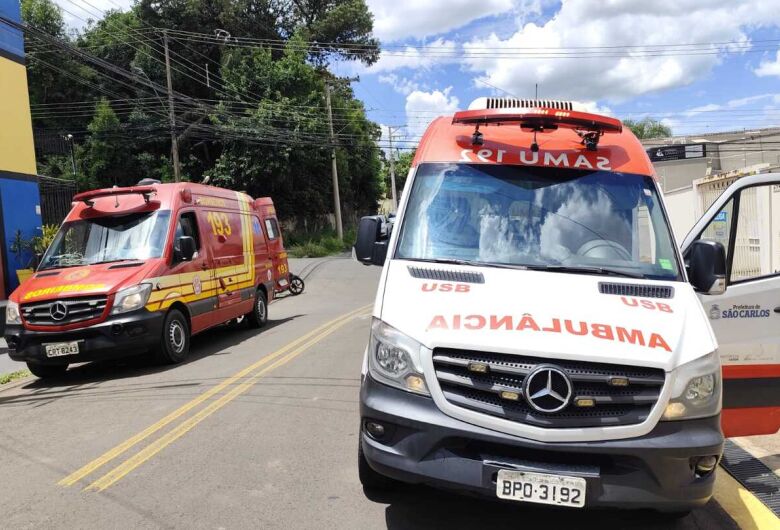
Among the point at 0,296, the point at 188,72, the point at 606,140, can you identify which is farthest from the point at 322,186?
the point at 606,140

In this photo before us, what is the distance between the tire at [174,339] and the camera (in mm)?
8359

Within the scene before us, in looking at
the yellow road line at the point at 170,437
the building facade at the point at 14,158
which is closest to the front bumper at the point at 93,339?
the yellow road line at the point at 170,437

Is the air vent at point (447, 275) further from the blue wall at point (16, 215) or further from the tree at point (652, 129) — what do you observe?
the tree at point (652, 129)

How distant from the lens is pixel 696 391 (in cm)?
299

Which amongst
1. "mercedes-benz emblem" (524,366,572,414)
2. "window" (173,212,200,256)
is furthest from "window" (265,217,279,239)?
"mercedes-benz emblem" (524,366,572,414)

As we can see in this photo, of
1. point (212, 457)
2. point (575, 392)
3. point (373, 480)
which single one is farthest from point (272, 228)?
point (575, 392)

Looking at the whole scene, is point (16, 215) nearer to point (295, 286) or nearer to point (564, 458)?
point (295, 286)

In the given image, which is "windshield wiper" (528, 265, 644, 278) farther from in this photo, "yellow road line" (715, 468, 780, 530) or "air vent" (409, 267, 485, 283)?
"yellow road line" (715, 468, 780, 530)

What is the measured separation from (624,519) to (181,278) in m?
6.91

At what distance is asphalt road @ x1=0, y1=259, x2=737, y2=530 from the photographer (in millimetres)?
3666

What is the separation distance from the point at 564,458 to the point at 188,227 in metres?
7.69

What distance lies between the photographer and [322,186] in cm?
4103

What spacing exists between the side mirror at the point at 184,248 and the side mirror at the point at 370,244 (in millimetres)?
4900

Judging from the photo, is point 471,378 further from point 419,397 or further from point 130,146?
point 130,146
